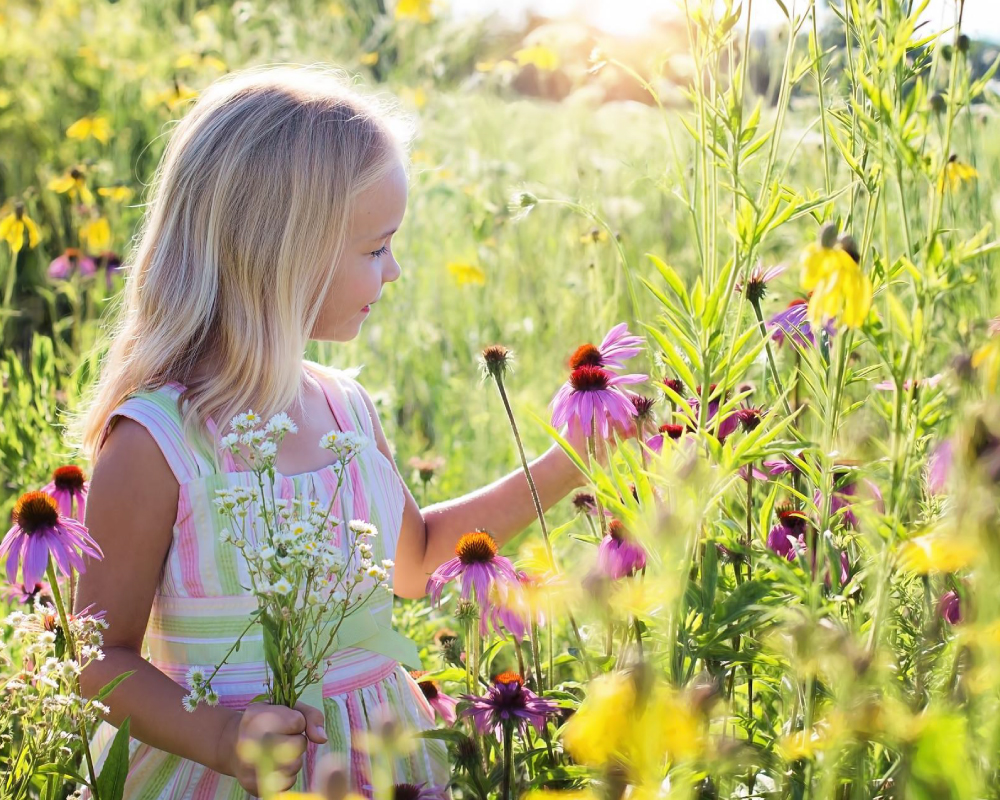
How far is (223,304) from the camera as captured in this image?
137cm

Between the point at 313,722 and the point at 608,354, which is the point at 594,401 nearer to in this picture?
the point at 608,354

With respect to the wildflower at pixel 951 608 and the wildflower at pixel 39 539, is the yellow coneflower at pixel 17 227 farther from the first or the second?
the wildflower at pixel 951 608

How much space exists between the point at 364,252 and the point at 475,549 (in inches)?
17.6

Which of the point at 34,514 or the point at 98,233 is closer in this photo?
the point at 34,514

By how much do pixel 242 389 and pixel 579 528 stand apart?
3.19ft

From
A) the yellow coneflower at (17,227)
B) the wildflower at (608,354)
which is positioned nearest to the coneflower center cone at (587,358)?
the wildflower at (608,354)

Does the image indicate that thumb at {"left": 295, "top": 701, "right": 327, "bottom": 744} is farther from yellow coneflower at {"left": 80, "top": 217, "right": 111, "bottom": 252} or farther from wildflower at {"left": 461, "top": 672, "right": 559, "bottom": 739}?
yellow coneflower at {"left": 80, "top": 217, "right": 111, "bottom": 252}

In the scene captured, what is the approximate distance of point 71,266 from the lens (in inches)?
116

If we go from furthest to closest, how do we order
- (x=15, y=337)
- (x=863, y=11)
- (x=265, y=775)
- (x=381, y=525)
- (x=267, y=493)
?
(x=15, y=337) < (x=381, y=525) < (x=267, y=493) < (x=863, y=11) < (x=265, y=775)

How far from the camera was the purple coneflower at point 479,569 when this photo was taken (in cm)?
113

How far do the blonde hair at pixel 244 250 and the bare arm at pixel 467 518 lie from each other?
0.28 metres

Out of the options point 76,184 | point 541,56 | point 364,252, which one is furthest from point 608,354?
point 541,56

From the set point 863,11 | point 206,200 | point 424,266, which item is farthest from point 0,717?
point 424,266

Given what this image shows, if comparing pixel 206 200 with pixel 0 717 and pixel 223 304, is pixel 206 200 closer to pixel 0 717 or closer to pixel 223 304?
pixel 223 304
